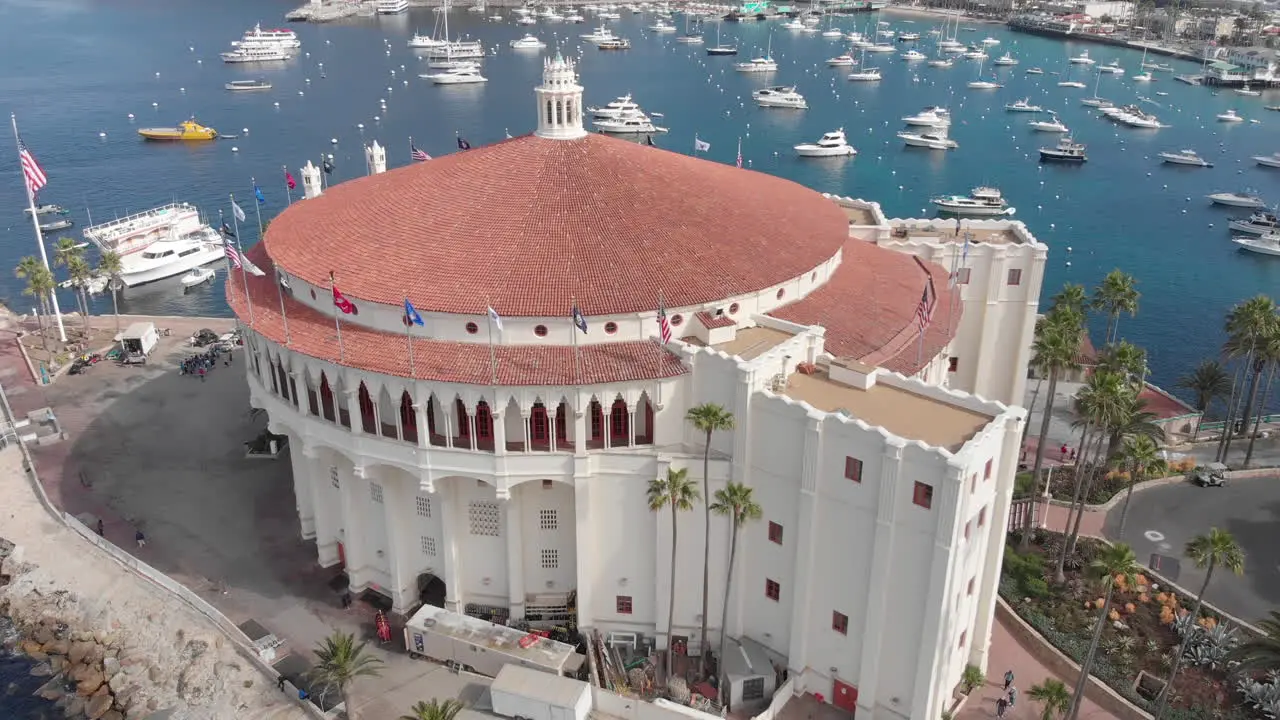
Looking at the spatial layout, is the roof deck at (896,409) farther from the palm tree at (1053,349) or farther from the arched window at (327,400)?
the arched window at (327,400)

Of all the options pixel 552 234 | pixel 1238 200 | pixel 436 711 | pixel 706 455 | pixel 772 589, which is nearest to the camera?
pixel 436 711

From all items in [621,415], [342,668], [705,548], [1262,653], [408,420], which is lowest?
[342,668]

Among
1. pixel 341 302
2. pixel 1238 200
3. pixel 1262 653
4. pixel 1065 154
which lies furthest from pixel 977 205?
pixel 341 302

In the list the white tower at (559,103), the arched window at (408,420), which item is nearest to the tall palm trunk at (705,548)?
the arched window at (408,420)

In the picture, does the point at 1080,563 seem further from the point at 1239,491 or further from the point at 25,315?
the point at 25,315

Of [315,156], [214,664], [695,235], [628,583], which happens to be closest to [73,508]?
[214,664]

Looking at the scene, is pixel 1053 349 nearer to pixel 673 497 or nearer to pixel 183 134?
pixel 673 497
